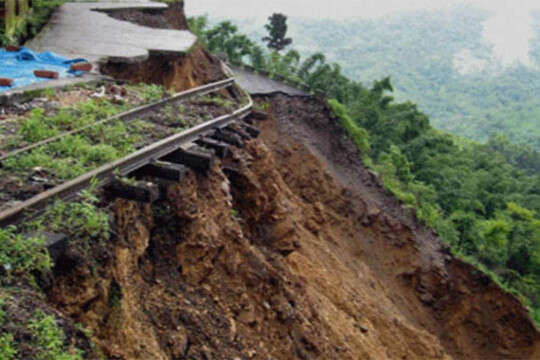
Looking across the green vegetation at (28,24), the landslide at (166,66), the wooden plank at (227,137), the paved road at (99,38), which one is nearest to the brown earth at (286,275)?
the wooden plank at (227,137)

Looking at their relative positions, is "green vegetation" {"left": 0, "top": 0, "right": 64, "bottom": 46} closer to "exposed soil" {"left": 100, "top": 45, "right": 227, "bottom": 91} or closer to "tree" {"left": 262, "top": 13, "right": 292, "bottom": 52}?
"exposed soil" {"left": 100, "top": 45, "right": 227, "bottom": 91}

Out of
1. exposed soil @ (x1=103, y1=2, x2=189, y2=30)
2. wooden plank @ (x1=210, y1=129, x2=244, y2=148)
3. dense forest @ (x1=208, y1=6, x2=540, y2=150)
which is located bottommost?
dense forest @ (x1=208, y1=6, x2=540, y2=150)

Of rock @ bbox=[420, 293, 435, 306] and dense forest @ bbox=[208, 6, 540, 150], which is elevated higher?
rock @ bbox=[420, 293, 435, 306]

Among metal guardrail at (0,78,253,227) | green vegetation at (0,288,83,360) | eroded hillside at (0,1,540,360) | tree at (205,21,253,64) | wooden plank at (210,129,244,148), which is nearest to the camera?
green vegetation at (0,288,83,360)

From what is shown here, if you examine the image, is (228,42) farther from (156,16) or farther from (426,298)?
(426,298)

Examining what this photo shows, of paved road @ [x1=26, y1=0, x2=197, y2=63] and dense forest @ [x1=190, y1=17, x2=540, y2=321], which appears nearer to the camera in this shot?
paved road @ [x1=26, y1=0, x2=197, y2=63]

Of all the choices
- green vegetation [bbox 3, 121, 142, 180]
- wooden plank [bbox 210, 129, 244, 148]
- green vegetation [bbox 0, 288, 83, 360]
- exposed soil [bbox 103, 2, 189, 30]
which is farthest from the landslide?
green vegetation [bbox 0, 288, 83, 360]

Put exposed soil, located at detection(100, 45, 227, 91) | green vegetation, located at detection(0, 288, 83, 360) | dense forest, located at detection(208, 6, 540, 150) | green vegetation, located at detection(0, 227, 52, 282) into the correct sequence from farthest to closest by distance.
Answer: dense forest, located at detection(208, 6, 540, 150), exposed soil, located at detection(100, 45, 227, 91), green vegetation, located at detection(0, 227, 52, 282), green vegetation, located at detection(0, 288, 83, 360)
